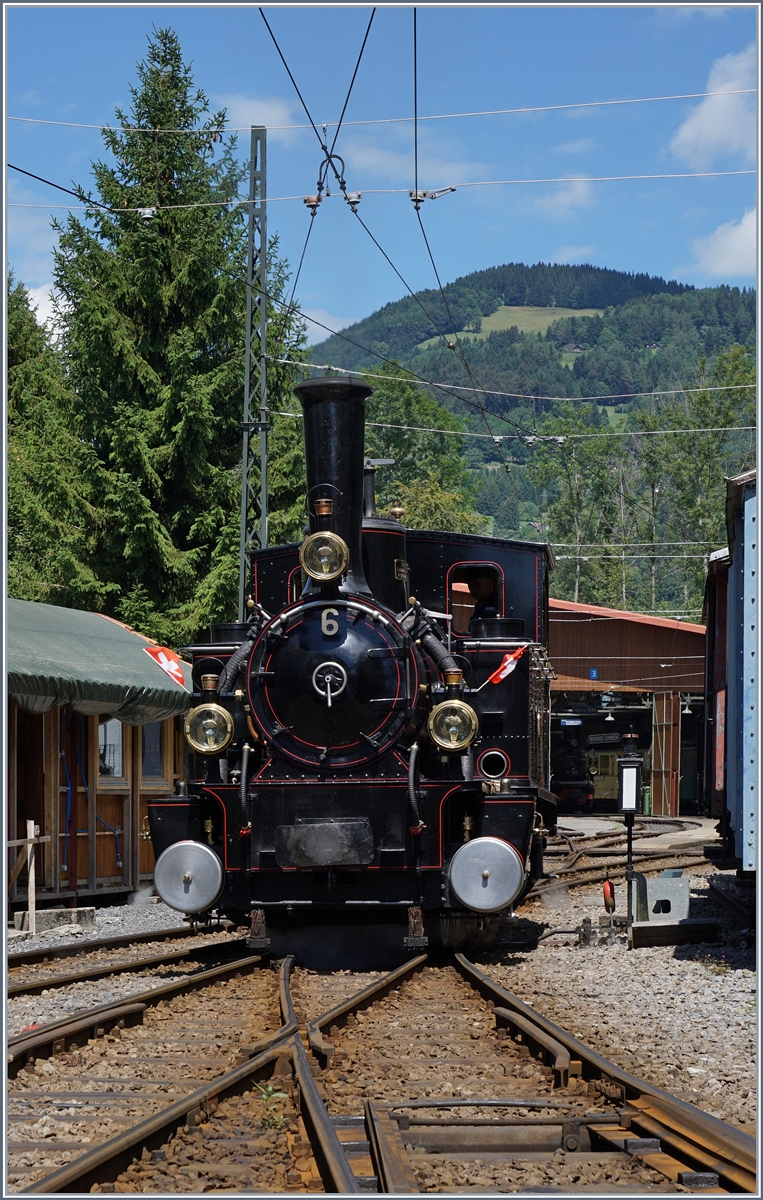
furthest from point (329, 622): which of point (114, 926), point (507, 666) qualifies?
point (114, 926)

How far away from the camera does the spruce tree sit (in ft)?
85.4

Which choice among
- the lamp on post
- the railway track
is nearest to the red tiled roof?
the lamp on post

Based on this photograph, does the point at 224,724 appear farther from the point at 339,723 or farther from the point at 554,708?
the point at 554,708

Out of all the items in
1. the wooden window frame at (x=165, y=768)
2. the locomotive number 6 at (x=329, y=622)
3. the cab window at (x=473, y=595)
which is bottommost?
the wooden window frame at (x=165, y=768)

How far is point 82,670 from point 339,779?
5.56 m

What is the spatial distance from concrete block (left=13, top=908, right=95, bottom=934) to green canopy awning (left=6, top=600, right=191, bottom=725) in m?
1.93

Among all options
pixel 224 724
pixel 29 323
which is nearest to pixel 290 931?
pixel 224 724

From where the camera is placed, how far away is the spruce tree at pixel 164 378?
26016mm

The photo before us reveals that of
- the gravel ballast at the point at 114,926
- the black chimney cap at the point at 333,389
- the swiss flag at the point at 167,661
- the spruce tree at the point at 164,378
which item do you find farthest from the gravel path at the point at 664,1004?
the spruce tree at the point at 164,378

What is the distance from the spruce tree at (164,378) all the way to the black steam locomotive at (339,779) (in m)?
16.1

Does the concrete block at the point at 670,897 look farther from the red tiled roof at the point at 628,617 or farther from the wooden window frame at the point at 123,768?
the red tiled roof at the point at 628,617

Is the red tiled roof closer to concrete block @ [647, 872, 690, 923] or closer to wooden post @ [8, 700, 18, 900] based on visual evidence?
wooden post @ [8, 700, 18, 900]

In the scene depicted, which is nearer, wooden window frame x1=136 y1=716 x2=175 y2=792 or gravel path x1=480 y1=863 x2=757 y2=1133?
gravel path x1=480 y1=863 x2=757 y2=1133

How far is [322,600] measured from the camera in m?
9.41
